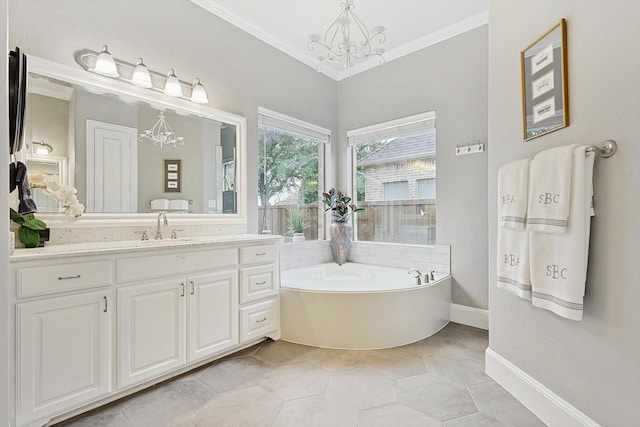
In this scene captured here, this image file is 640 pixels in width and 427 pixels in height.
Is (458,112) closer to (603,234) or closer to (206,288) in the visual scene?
(603,234)

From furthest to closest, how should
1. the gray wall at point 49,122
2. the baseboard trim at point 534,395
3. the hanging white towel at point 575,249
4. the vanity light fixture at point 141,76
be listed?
the vanity light fixture at point 141,76 → the gray wall at point 49,122 → the baseboard trim at point 534,395 → the hanging white towel at point 575,249

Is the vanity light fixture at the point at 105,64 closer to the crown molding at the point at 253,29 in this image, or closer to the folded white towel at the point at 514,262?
the crown molding at the point at 253,29

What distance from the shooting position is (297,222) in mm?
3770

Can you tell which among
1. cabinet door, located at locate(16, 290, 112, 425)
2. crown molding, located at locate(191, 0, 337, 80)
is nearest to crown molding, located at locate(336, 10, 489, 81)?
crown molding, located at locate(191, 0, 337, 80)

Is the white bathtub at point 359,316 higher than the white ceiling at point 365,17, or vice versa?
the white ceiling at point 365,17

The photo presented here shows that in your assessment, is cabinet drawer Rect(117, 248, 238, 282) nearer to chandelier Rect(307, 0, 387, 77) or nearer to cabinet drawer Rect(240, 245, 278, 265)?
cabinet drawer Rect(240, 245, 278, 265)

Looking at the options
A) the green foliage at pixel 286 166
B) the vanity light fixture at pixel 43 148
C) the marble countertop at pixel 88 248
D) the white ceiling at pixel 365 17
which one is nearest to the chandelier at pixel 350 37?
the white ceiling at pixel 365 17

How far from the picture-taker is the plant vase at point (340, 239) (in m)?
3.86

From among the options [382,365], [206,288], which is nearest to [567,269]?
[382,365]

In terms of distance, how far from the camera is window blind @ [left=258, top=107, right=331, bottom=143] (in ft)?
10.9

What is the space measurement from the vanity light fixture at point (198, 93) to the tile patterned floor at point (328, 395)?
2115mm

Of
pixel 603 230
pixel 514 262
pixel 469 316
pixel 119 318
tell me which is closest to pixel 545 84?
pixel 603 230

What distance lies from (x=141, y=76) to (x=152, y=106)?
23 centimetres

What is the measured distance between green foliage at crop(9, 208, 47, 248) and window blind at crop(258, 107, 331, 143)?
2.07 metres
